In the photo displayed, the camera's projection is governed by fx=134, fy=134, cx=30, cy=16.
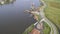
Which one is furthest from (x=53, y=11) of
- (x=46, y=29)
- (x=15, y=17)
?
(x=15, y=17)

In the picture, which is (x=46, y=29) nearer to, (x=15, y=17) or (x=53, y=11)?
(x=53, y=11)

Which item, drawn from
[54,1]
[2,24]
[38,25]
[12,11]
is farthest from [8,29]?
[54,1]

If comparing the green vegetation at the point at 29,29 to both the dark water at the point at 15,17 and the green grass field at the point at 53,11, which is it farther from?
the green grass field at the point at 53,11

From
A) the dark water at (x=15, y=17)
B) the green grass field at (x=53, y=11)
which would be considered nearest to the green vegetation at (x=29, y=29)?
the dark water at (x=15, y=17)

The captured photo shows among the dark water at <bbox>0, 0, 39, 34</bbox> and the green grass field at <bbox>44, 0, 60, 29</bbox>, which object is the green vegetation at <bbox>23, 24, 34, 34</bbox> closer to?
the dark water at <bbox>0, 0, 39, 34</bbox>

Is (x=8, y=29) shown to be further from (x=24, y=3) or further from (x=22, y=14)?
(x=24, y=3)

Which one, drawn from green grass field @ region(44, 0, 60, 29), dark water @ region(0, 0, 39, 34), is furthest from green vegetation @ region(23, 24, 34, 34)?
green grass field @ region(44, 0, 60, 29)
